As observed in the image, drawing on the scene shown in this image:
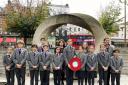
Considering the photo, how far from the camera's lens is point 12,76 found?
13.8 meters

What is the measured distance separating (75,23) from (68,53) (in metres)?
5.96

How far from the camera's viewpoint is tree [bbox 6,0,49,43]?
3653 centimetres

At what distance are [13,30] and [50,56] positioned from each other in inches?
999

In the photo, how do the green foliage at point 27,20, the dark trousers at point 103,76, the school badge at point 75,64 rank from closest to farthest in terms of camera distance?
the school badge at point 75,64 < the dark trousers at point 103,76 < the green foliage at point 27,20

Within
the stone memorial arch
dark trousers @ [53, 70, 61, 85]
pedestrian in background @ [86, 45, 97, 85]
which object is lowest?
dark trousers @ [53, 70, 61, 85]

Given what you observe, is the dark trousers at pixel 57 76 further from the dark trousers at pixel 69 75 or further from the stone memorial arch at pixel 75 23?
the stone memorial arch at pixel 75 23

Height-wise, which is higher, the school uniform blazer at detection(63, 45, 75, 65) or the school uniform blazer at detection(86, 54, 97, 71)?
the school uniform blazer at detection(63, 45, 75, 65)

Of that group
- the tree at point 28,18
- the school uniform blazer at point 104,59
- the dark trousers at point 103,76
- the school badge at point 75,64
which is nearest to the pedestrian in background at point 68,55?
the school badge at point 75,64

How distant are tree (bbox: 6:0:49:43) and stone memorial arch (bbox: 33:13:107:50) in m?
16.5

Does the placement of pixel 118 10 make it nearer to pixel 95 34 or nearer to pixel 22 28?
pixel 22 28

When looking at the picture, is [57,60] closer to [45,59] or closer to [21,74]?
[45,59]

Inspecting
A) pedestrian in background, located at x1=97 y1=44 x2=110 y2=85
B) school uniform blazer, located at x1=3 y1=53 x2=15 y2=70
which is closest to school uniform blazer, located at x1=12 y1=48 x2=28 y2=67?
school uniform blazer, located at x1=3 y1=53 x2=15 y2=70

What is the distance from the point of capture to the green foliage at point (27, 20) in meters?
36.5

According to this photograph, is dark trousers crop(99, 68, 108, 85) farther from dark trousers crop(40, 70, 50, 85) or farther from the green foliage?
the green foliage
